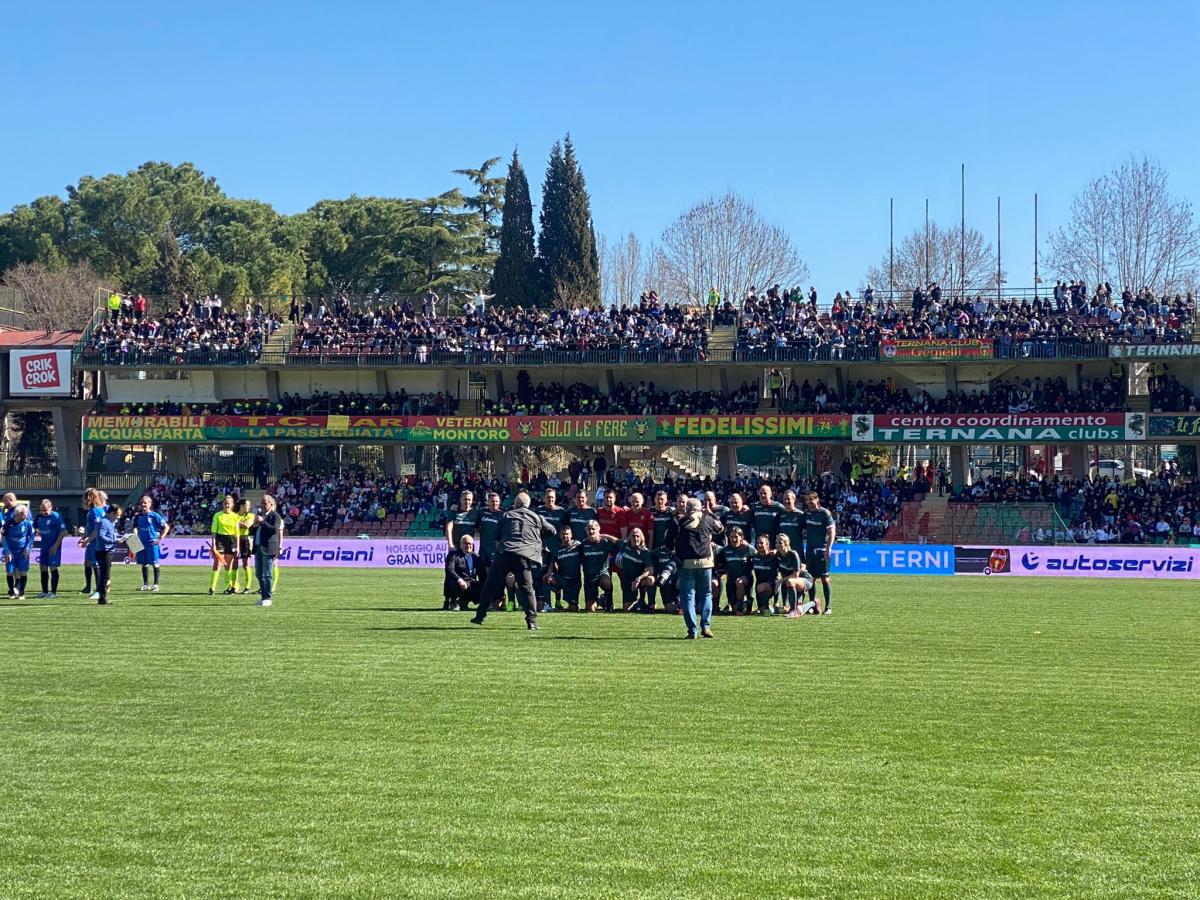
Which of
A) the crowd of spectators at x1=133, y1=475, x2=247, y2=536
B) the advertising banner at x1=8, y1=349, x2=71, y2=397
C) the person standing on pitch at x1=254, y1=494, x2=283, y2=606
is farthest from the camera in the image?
the advertising banner at x1=8, y1=349, x2=71, y2=397

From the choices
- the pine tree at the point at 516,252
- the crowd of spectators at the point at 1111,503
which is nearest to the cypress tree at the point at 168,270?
the pine tree at the point at 516,252

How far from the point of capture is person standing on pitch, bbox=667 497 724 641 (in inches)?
633

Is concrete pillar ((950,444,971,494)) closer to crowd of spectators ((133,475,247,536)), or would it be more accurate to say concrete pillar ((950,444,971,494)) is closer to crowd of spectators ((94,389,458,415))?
→ crowd of spectators ((94,389,458,415))

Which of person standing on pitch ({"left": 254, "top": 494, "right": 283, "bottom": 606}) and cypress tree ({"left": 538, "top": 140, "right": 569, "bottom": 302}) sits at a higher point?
cypress tree ({"left": 538, "top": 140, "right": 569, "bottom": 302})

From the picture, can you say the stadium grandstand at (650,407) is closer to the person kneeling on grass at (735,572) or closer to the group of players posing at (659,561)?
the group of players posing at (659,561)

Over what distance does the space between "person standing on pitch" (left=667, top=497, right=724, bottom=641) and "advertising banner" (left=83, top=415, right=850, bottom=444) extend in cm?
3424

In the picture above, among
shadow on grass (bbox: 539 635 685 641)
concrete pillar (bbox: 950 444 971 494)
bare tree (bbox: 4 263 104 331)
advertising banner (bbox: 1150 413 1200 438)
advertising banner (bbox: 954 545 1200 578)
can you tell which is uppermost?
bare tree (bbox: 4 263 104 331)

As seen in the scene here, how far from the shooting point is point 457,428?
53.1 metres

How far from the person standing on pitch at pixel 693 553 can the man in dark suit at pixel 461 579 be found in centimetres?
487

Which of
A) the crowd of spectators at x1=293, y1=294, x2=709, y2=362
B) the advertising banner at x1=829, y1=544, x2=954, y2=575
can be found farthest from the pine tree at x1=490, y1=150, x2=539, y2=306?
the advertising banner at x1=829, y1=544, x2=954, y2=575

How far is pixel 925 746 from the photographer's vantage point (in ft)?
32.2

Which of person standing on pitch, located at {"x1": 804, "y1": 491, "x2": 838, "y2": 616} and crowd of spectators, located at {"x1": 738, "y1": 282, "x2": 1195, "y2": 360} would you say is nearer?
person standing on pitch, located at {"x1": 804, "y1": 491, "x2": 838, "y2": 616}

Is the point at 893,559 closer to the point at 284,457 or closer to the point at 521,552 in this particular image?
the point at 521,552

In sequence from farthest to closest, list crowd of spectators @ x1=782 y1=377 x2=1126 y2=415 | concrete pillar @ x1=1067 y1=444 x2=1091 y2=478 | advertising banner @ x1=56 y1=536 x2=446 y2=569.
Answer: concrete pillar @ x1=1067 y1=444 x2=1091 y2=478, crowd of spectators @ x1=782 y1=377 x2=1126 y2=415, advertising banner @ x1=56 y1=536 x2=446 y2=569
